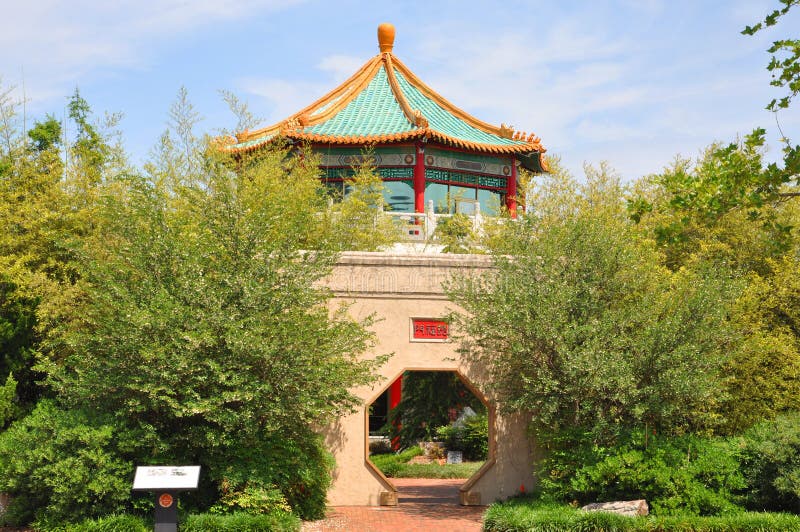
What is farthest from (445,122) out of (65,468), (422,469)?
(65,468)

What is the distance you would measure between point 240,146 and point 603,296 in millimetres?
14006

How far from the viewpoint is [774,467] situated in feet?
40.7

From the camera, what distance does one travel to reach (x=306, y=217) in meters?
13.7

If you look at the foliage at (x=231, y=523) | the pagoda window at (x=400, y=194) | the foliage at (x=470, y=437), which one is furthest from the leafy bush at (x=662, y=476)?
the pagoda window at (x=400, y=194)

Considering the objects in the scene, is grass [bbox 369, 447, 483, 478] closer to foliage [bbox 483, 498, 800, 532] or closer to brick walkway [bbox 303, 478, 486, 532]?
brick walkway [bbox 303, 478, 486, 532]

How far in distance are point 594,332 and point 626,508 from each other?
8.12 ft

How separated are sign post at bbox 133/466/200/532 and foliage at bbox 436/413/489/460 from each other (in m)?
12.3

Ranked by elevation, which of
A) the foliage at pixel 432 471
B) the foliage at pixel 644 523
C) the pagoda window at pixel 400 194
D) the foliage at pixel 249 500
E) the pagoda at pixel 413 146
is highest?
the pagoda at pixel 413 146

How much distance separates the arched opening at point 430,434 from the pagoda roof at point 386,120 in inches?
250

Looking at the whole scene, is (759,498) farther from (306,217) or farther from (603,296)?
(306,217)

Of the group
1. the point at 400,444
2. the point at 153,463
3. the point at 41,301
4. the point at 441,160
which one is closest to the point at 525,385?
the point at 153,463

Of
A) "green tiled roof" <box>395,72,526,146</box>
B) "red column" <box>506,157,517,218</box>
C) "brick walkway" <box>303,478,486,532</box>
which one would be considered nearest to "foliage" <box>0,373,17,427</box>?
"brick walkway" <box>303,478,486,532</box>

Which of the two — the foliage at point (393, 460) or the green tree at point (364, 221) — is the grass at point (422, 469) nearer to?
the foliage at point (393, 460)

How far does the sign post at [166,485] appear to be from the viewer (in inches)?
416
